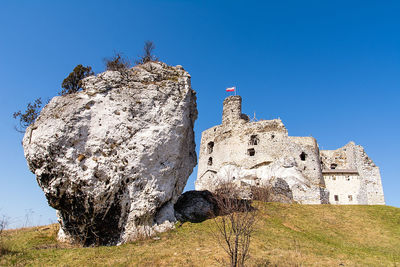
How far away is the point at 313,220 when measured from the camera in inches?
692

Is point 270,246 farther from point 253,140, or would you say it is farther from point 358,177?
point 358,177

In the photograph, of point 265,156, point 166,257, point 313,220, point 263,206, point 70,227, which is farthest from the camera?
point 265,156

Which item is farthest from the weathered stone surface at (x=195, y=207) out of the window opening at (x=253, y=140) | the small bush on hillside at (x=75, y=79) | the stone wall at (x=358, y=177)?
the stone wall at (x=358, y=177)

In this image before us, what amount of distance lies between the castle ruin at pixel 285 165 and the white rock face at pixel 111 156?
1471 cm

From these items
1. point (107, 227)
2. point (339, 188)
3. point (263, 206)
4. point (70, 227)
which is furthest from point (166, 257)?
point (339, 188)

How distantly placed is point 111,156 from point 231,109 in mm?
23702

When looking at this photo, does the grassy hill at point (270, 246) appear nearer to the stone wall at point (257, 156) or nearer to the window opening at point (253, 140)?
the stone wall at point (257, 156)

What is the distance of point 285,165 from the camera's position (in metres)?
29.7

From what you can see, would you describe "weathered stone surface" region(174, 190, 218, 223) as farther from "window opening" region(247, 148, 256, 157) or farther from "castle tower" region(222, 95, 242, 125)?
"castle tower" region(222, 95, 242, 125)

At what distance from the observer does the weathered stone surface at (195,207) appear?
1566 centimetres

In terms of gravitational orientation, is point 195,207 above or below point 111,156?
below

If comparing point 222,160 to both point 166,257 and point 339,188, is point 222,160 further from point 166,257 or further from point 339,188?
point 166,257

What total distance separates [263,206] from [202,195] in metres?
3.99

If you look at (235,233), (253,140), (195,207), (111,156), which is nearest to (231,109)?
(253,140)
